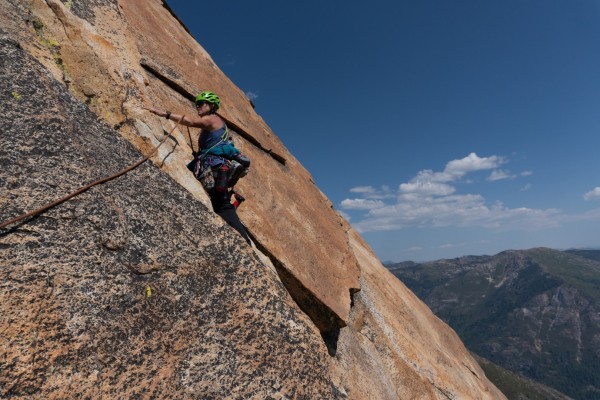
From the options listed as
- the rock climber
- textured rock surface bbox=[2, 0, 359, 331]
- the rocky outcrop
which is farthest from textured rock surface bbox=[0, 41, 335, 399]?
textured rock surface bbox=[2, 0, 359, 331]

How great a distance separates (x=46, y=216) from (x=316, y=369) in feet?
17.1

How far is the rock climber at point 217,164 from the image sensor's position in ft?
30.0

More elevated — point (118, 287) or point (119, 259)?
point (119, 259)

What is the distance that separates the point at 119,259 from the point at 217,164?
150 inches

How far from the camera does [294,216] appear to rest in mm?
13469

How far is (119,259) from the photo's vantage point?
5988 millimetres

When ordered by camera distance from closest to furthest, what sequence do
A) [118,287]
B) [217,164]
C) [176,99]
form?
[118,287] < [217,164] < [176,99]

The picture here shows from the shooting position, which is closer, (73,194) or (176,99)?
(73,194)

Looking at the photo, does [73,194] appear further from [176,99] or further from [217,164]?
[176,99]

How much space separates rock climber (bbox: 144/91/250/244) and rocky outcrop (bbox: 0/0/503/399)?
428 millimetres

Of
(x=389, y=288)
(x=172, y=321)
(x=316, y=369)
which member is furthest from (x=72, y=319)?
(x=389, y=288)

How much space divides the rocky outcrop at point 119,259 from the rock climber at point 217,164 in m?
0.43

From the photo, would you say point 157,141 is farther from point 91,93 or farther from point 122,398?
point 122,398

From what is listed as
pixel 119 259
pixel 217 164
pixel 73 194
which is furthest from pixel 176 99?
pixel 119 259
